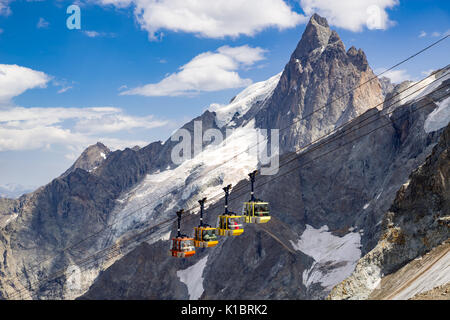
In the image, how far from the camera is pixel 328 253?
97.3m

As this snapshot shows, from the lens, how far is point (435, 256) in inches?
1101

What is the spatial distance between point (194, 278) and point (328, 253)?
113 feet

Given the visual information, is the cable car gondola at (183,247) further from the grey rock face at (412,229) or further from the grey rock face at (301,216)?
the grey rock face at (301,216)

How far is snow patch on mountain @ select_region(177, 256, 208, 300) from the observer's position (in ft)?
336

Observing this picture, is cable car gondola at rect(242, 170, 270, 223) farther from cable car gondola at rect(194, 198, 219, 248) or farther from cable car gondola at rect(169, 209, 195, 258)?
cable car gondola at rect(169, 209, 195, 258)

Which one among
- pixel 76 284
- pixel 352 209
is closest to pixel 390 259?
pixel 352 209

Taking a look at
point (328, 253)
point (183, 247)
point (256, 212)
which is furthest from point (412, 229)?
point (328, 253)

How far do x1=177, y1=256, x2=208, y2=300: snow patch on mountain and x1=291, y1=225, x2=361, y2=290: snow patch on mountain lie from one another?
964 inches

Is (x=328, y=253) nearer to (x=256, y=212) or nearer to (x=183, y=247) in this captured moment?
(x=256, y=212)

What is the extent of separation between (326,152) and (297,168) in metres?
9.70

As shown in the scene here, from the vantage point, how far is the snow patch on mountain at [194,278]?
336ft

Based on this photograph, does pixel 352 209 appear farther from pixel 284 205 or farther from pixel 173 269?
pixel 173 269

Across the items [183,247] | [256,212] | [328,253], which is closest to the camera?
[256,212]

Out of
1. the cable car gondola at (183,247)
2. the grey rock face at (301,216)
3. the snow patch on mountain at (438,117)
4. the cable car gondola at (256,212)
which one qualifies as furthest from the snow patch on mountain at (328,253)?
the cable car gondola at (183,247)
